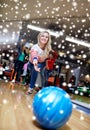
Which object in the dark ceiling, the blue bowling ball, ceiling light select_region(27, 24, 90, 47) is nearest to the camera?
the blue bowling ball

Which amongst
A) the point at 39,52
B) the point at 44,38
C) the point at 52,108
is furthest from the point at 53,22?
the point at 52,108

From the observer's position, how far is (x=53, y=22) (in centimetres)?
1172

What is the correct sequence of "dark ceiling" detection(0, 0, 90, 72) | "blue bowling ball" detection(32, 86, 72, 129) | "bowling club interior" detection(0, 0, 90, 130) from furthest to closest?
1. "bowling club interior" detection(0, 0, 90, 130)
2. "dark ceiling" detection(0, 0, 90, 72)
3. "blue bowling ball" detection(32, 86, 72, 129)

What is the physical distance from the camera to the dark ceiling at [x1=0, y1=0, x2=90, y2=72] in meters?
9.81

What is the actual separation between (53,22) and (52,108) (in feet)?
31.1

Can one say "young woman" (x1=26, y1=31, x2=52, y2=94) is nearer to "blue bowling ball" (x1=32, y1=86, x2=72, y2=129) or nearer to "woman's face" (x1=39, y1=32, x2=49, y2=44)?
"woman's face" (x1=39, y1=32, x2=49, y2=44)

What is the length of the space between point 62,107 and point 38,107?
A: 0.23 metres

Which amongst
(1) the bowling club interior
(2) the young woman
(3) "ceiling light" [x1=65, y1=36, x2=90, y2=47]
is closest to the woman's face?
(2) the young woman

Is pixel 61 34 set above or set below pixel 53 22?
below

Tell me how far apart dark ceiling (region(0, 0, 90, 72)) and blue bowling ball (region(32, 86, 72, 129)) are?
6.69 meters

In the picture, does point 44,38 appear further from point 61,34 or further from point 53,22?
point 61,34

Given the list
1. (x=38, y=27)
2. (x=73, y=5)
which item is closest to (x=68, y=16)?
(x=73, y=5)

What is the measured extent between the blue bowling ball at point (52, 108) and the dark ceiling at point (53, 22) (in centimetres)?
669

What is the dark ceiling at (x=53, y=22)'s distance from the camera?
32.2ft
